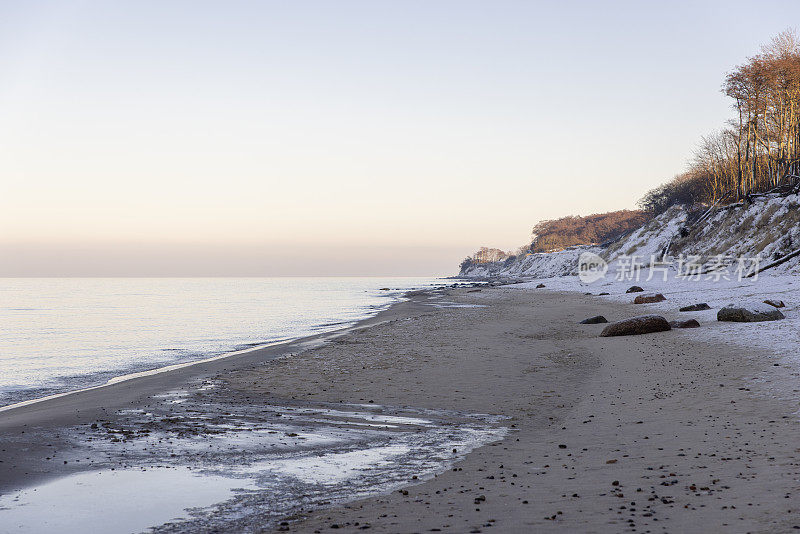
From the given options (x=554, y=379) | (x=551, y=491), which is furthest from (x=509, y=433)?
(x=554, y=379)

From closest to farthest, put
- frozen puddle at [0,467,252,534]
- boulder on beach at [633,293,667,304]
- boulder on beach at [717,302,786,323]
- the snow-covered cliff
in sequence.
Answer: frozen puddle at [0,467,252,534] < boulder on beach at [717,302,786,323] < boulder on beach at [633,293,667,304] < the snow-covered cliff

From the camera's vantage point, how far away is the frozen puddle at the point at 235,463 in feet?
19.4

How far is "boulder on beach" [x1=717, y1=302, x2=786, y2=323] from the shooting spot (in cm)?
1952

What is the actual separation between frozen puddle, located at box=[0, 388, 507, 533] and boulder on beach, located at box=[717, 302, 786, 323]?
14020mm

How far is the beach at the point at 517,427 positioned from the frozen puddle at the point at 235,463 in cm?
8

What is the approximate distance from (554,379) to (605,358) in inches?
140

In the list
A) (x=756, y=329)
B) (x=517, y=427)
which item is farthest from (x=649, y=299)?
(x=517, y=427)

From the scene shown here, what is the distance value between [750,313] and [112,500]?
2090cm

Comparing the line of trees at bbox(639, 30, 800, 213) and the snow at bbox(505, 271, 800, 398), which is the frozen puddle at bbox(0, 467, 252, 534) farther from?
the line of trees at bbox(639, 30, 800, 213)
